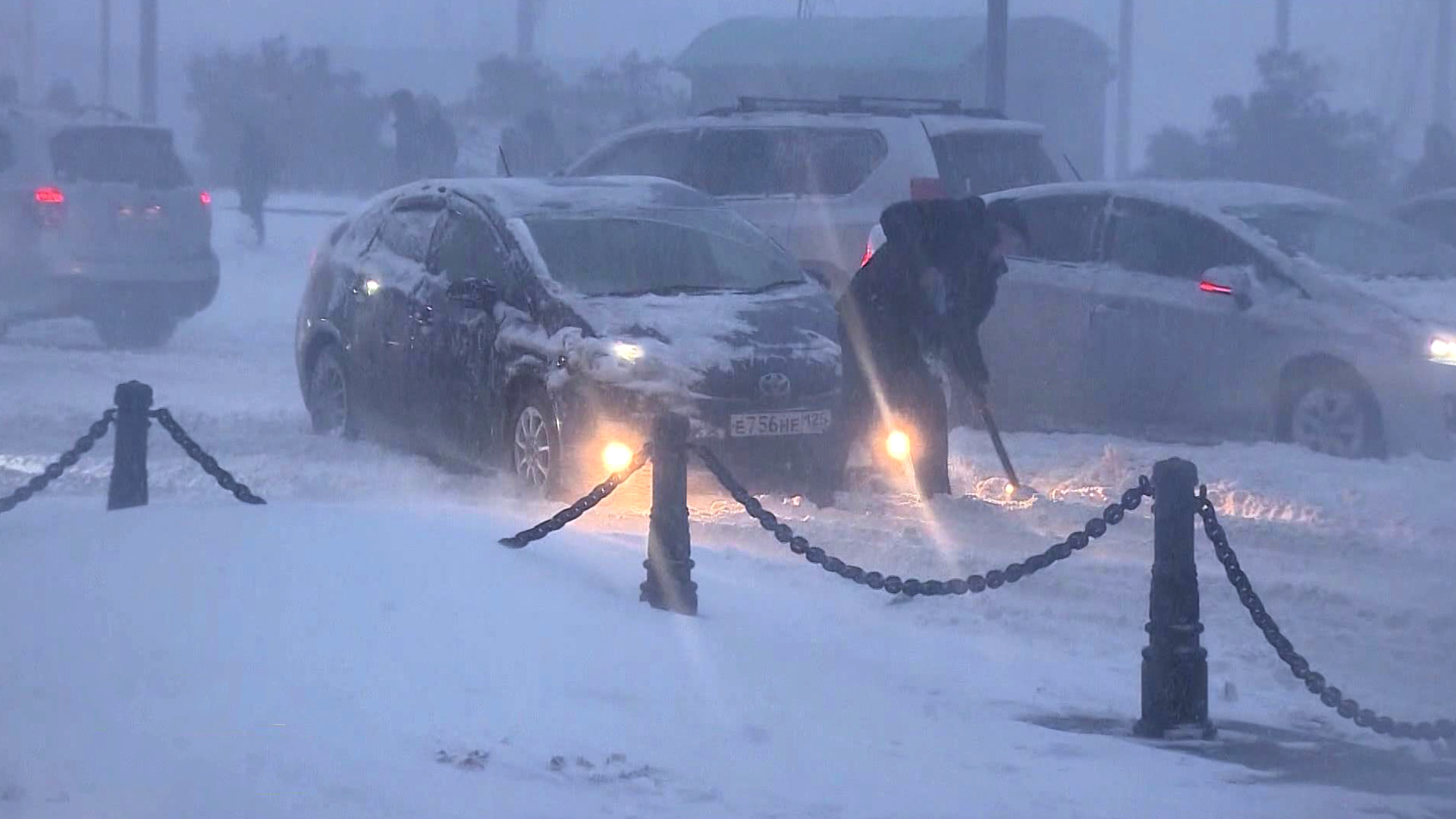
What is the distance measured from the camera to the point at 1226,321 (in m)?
11.6

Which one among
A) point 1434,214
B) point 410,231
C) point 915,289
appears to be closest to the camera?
point 915,289

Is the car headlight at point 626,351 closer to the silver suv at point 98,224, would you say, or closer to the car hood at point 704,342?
the car hood at point 704,342

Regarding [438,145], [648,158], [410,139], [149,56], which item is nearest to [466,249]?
[648,158]

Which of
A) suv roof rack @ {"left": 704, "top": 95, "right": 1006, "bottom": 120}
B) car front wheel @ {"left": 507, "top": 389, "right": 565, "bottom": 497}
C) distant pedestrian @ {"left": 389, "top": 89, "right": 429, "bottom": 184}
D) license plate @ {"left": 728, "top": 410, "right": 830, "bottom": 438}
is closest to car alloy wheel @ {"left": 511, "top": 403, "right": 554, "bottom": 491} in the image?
car front wheel @ {"left": 507, "top": 389, "right": 565, "bottom": 497}

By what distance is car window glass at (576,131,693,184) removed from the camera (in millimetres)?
14438

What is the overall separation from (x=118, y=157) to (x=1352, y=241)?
10885 mm

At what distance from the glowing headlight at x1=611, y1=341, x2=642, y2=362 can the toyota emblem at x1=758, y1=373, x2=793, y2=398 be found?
1.94 ft

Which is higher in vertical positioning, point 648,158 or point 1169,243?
point 648,158

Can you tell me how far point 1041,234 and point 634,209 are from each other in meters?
3.14

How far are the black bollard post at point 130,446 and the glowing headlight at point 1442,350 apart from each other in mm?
6679

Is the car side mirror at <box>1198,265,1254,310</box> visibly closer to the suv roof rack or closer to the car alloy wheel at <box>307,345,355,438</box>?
the suv roof rack

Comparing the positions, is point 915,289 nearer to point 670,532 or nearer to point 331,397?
point 670,532

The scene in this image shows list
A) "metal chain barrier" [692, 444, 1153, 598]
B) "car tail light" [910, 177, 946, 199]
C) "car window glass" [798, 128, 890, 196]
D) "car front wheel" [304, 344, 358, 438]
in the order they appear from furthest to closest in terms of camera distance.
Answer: "car window glass" [798, 128, 890, 196] → "car front wheel" [304, 344, 358, 438] → "car tail light" [910, 177, 946, 199] → "metal chain barrier" [692, 444, 1153, 598]

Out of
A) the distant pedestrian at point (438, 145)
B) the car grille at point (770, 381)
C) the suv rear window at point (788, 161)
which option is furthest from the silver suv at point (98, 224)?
the distant pedestrian at point (438, 145)
